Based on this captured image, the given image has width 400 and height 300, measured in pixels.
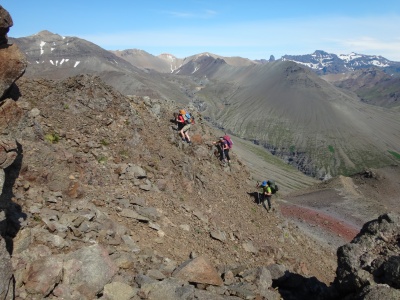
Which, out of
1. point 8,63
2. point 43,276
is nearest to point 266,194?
point 43,276

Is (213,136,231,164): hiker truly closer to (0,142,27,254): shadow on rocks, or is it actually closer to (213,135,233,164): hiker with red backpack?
(213,135,233,164): hiker with red backpack

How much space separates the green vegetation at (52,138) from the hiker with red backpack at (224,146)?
12439mm

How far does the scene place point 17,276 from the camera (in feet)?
35.3

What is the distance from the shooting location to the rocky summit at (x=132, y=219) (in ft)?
39.8

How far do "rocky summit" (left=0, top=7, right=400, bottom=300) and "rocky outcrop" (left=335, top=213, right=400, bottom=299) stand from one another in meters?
0.05

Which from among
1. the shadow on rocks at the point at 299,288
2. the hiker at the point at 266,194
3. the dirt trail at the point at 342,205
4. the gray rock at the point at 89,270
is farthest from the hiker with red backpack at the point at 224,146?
the gray rock at the point at 89,270

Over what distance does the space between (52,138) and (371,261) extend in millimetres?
16763

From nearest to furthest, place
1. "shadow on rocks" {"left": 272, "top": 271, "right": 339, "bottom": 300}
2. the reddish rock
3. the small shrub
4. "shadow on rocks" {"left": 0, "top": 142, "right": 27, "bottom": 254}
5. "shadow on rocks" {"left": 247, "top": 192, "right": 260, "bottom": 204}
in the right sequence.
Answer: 1. "shadow on rocks" {"left": 0, "top": 142, "right": 27, "bottom": 254}
2. the reddish rock
3. "shadow on rocks" {"left": 272, "top": 271, "right": 339, "bottom": 300}
4. the small shrub
5. "shadow on rocks" {"left": 247, "top": 192, "right": 260, "bottom": 204}

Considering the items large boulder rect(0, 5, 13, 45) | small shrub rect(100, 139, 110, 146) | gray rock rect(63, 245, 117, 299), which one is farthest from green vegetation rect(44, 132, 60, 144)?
gray rock rect(63, 245, 117, 299)

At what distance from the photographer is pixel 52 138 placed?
778 inches

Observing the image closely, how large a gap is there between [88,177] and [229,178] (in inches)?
484

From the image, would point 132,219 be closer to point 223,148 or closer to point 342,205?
point 223,148

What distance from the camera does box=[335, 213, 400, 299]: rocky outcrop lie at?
12.5 metres

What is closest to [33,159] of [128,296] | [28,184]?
[28,184]
